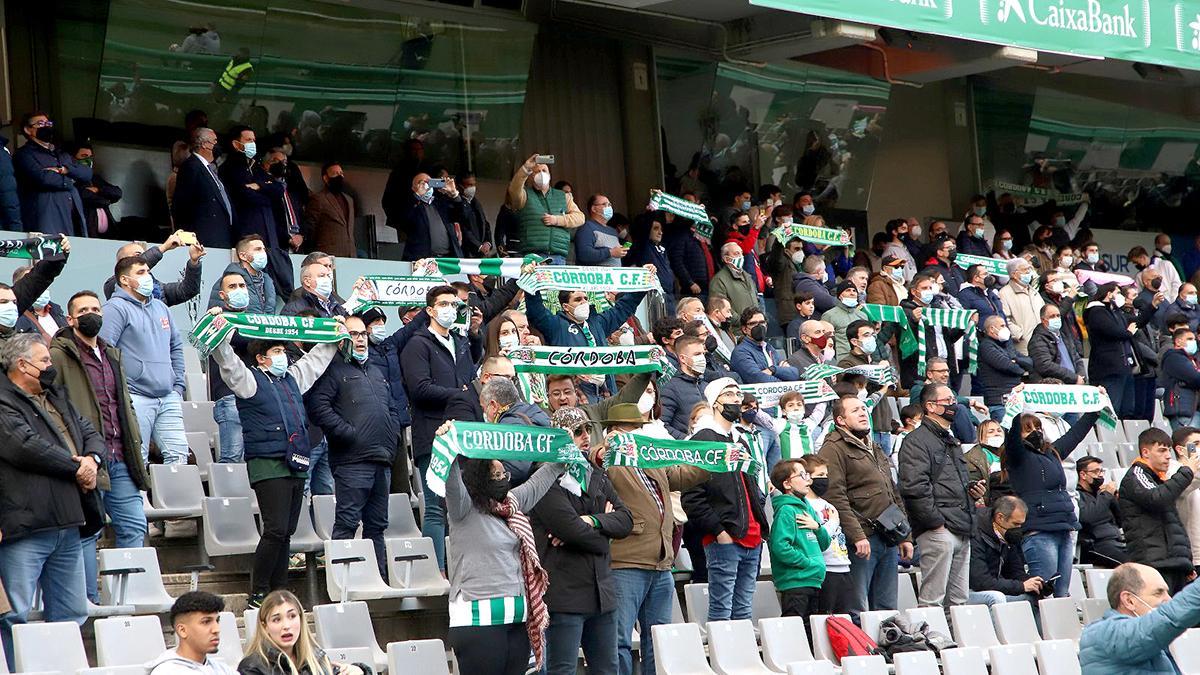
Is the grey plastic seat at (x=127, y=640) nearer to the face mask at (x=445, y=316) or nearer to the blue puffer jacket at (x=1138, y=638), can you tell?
the face mask at (x=445, y=316)

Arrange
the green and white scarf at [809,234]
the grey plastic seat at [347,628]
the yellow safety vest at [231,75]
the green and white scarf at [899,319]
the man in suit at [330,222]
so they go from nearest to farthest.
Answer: the grey plastic seat at [347,628]
the green and white scarf at [899,319]
the man in suit at [330,222]
the green and white scarf at [809,234]
the yellow safety vest at [231,75]

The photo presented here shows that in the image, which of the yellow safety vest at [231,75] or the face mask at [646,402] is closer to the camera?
the face mask at [646,402]

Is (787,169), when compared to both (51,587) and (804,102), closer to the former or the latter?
(804,102)

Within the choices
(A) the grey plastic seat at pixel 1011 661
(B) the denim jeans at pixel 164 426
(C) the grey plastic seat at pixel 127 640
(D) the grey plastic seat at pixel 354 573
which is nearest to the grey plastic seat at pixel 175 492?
(B) the denim jeans at pixel 164 426

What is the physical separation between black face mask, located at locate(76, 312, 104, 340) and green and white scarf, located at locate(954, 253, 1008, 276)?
946 centimetres

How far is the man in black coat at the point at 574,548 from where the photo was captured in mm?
8008

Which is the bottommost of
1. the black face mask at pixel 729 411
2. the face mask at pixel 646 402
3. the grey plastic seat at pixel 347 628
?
the grey plastic seat at pixel 347 628

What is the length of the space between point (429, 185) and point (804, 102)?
23.3 feet

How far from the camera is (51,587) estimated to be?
8.12 meters

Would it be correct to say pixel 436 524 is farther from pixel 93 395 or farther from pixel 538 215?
pixel 538 215

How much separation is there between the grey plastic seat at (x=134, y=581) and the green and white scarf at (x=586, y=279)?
2881 mm

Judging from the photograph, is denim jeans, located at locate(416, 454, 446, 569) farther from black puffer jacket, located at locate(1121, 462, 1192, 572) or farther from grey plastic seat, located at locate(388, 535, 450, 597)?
black puffer jacket, located at locate(1121, 462, 1192, 572)

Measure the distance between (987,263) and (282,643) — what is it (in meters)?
10.9

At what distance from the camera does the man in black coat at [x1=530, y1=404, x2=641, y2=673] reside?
26.3ft
